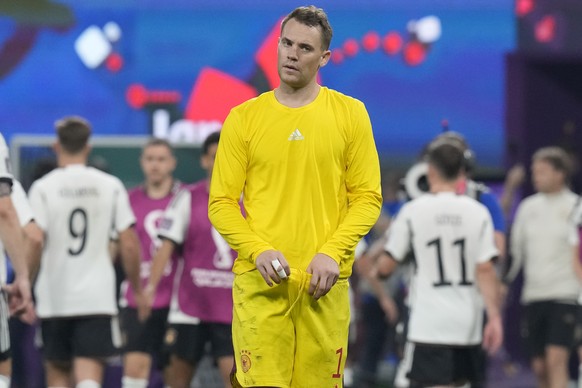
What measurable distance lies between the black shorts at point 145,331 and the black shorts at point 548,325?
3115mm

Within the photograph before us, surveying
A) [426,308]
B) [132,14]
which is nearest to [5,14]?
[132,14]

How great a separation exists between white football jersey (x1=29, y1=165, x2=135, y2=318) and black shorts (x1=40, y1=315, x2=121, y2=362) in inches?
3.0

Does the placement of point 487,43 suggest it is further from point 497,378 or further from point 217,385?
point 217,385

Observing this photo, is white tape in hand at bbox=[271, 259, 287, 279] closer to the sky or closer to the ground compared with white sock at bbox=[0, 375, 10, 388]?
closer to the sky

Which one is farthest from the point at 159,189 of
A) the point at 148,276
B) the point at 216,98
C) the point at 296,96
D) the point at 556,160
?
the point at 296,96

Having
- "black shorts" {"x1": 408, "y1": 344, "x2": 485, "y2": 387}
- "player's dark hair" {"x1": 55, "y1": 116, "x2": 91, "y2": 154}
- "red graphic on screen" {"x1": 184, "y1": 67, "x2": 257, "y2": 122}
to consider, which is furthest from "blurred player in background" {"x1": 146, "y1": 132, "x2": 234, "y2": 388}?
"red graphic on screen" {"x1": 184, "y1": 67, "x2": 257, "y2": 122}

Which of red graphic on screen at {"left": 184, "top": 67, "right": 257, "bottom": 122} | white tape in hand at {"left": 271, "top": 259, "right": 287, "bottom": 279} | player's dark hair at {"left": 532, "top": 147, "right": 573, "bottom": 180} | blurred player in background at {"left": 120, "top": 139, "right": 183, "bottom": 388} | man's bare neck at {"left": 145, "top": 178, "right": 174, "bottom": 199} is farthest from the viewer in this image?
red graphic on screen at {"left": 184, "top": 67, "right": 257, "bottom": 122}

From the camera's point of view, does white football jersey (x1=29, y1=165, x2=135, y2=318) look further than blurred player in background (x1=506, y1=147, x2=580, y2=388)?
No

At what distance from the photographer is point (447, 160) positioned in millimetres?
8109

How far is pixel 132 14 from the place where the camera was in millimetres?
14227

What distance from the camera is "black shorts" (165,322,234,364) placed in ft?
28.1

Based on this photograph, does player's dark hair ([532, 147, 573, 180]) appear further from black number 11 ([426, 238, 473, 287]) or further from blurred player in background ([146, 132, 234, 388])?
blurred player in background ([146, 132, 234, 388])

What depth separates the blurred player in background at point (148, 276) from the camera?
10102 millimetres

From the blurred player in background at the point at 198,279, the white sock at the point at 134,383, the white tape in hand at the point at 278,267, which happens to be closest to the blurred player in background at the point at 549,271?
the white sock at the point at 134,383
